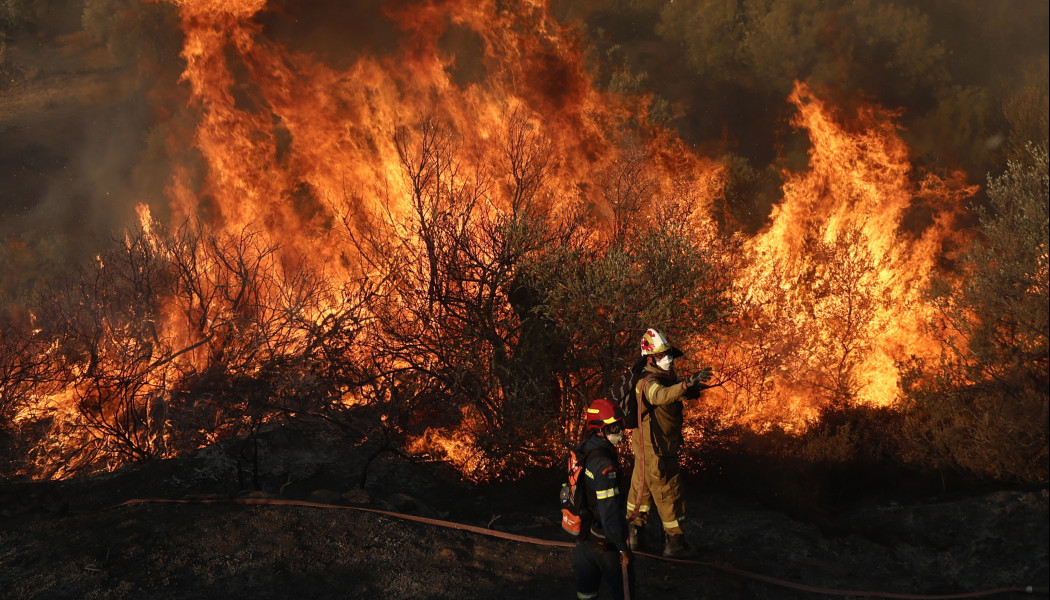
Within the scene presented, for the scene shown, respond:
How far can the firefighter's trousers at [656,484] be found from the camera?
26.4ft

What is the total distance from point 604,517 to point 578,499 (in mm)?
334

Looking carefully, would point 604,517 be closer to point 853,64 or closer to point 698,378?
point 698,378

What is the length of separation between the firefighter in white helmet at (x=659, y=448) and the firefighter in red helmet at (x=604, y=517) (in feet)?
5.48

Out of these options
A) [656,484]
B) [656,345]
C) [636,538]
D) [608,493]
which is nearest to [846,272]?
[656,345]

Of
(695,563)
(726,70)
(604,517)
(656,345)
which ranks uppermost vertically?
(726,70)

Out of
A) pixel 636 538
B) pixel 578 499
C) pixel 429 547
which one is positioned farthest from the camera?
pixel 429 547

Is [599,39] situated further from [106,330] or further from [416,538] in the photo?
[416,538]

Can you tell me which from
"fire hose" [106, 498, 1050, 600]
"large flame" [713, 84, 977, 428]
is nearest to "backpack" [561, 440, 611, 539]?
"fire hose" [106, 498, 1050, 600]

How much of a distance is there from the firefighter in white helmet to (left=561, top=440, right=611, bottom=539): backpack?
172 centimetres

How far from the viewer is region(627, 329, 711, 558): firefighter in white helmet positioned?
7891 millimetres

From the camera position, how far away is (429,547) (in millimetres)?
8602

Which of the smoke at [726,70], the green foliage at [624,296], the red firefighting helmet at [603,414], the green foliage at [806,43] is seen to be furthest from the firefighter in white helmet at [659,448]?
the green foliage at [806,43]

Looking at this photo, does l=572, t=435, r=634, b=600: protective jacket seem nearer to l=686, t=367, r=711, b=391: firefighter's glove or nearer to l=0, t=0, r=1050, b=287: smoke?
l=686, t=367, r=711, b=391: firefighter's glove

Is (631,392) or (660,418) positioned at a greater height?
(631,392)
